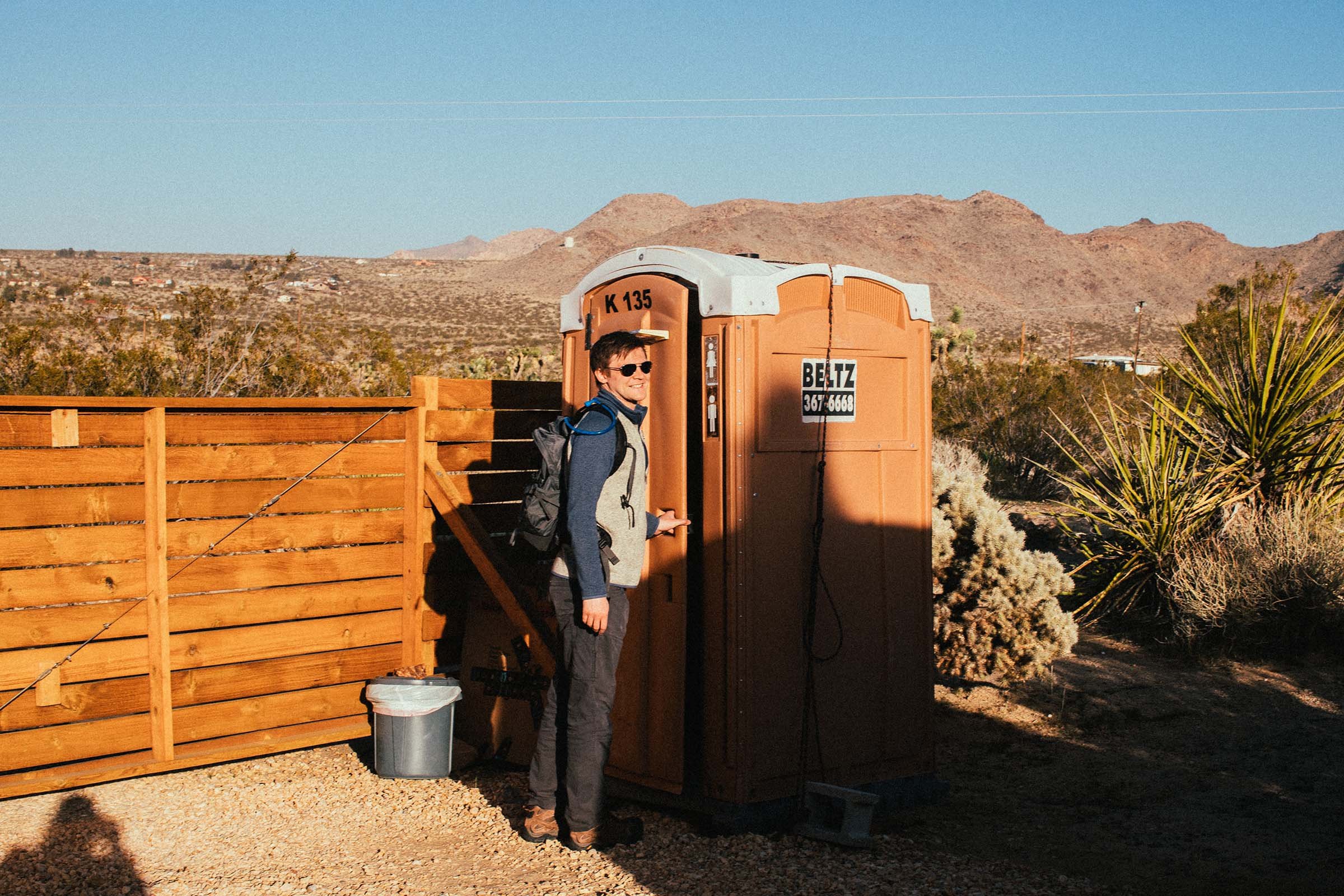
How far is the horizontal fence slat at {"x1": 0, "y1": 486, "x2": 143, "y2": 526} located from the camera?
5.12 meters

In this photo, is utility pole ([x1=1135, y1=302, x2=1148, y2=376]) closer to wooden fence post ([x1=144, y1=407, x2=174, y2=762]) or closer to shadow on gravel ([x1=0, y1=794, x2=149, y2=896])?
wooden fence post ([x1=144, y1=407, x2=174, y2=762])

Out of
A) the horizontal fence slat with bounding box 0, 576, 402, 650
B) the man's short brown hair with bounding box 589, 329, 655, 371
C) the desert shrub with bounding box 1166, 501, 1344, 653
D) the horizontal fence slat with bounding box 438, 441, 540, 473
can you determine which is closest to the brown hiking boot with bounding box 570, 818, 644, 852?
the man's short brown hair with bounding box 589, 329, 655, 371

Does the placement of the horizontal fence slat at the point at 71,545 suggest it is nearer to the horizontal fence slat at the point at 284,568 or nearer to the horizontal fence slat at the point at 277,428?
the horizontal fence slat at the point at 284,568

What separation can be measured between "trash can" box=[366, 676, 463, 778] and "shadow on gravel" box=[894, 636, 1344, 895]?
2.27m

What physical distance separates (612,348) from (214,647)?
264cm

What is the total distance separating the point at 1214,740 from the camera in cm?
645

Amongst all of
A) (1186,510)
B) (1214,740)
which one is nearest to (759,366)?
(1214,740)

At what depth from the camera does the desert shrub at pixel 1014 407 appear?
1842cm

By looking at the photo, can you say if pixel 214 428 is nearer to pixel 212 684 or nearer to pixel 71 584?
pixel 71 584

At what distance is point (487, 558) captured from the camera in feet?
19.1

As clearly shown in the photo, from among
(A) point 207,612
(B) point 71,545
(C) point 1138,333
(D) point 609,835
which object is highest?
(C) point 1138,333

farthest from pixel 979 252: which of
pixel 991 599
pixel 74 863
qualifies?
pixel 74 863

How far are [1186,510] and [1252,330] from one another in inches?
57.9

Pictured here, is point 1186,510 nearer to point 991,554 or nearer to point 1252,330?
point 1252,330
